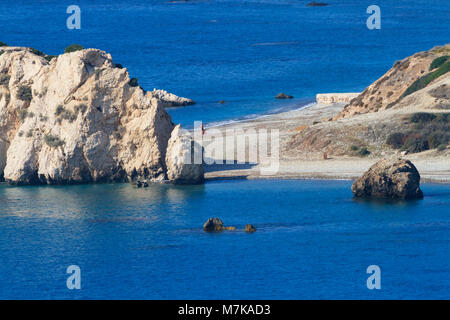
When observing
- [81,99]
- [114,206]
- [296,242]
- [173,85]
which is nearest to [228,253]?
[296,242]

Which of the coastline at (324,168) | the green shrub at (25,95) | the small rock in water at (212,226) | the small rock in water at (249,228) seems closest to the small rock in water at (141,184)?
the coastline at (324,168)

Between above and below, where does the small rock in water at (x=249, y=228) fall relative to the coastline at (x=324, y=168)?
below

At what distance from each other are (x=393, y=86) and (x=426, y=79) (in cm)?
626

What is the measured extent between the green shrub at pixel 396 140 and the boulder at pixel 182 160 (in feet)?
64.1

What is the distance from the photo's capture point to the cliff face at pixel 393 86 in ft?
374

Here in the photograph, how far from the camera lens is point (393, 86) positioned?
11712 cm

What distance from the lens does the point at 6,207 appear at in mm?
79938

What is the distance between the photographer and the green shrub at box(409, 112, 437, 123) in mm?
97312

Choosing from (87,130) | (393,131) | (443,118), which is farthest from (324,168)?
(87,130)

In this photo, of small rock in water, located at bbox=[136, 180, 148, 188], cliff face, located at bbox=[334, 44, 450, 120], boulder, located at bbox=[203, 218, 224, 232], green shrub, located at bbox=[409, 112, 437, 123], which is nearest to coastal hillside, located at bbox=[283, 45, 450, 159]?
green shrub, located at bbox=[409, 112, 437, 123]

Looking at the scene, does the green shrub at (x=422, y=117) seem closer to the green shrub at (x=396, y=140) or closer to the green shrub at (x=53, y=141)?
the green shrub at (x=396, y=140)

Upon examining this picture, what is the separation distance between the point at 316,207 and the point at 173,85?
8752 centimetres

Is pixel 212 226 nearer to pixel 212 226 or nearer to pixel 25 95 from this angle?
pixel 212 226

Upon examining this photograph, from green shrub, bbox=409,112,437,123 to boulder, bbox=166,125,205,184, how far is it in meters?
23.4
